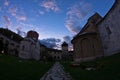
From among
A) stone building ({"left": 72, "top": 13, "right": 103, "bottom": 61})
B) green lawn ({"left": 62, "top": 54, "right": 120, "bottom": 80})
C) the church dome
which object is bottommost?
green lawn ({"left": 62, "top": 54, "right": 120, "bottom": 80})

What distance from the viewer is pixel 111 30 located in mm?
28484

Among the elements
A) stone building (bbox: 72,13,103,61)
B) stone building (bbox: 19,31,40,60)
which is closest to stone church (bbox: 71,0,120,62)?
stone building (bbox: 72,13,103,61)

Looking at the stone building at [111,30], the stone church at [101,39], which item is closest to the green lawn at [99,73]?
the stone building at [111,30]

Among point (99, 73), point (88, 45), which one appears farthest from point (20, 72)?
point (88, 45)

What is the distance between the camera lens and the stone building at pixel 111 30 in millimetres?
26480

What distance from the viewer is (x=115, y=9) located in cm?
2683

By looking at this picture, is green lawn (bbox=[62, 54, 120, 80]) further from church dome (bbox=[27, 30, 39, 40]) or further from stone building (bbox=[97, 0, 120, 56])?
church dome (bbox=[27, 30, 39, 40])

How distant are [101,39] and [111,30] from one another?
391 cm

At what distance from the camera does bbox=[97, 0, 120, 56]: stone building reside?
2648cm

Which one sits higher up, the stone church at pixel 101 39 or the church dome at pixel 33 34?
the church dome at pixel 33 34

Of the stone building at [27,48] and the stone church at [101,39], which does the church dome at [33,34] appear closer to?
the stone building at [27,48]

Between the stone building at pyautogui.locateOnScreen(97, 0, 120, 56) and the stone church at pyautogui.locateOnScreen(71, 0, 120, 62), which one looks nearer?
the stone building at pyautogui.locateOnScreen(97, 0, 120, 56)

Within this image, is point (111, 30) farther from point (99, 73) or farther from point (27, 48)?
point (27, 48)

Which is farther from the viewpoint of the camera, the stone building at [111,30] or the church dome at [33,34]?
the church dome at [33,34]
